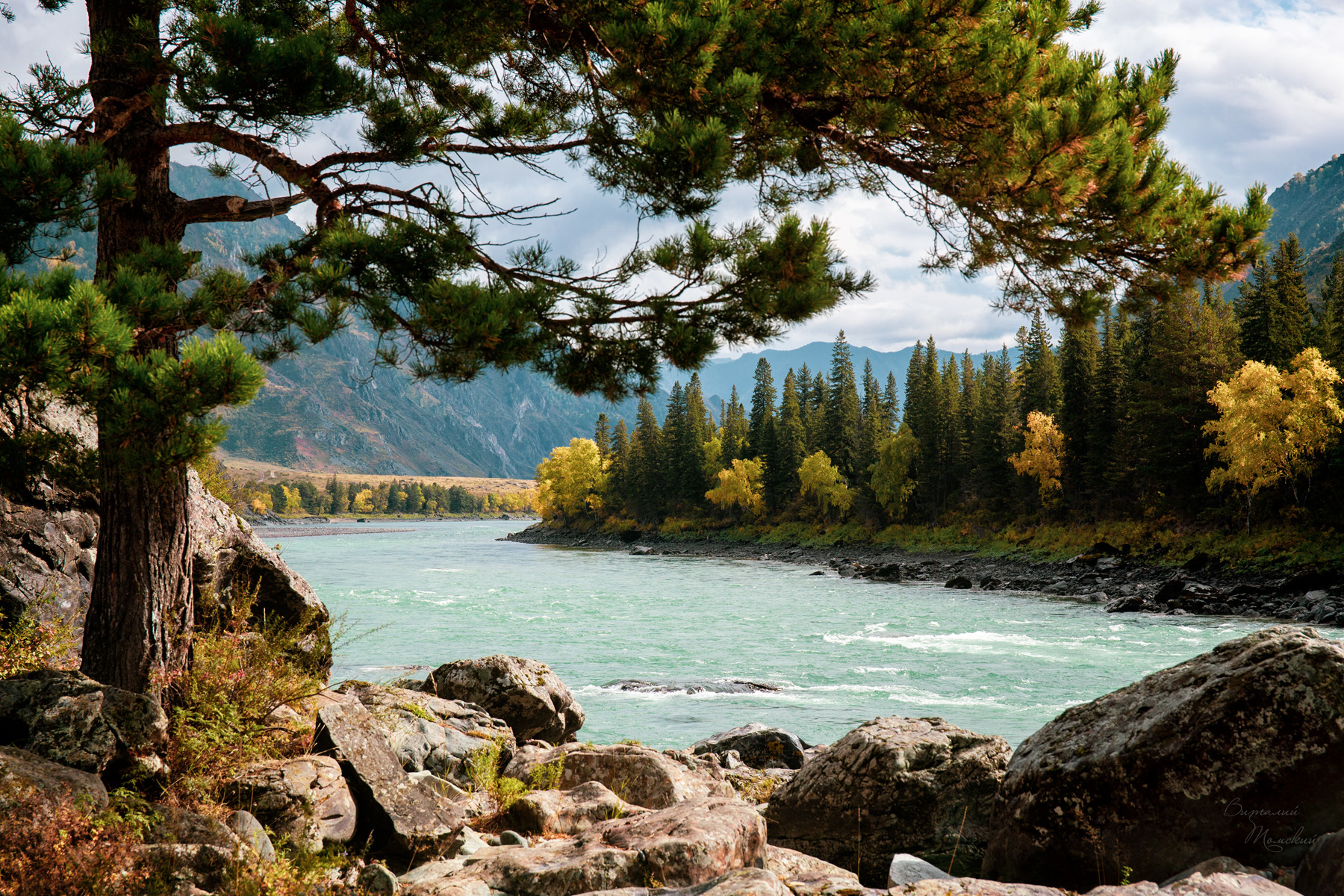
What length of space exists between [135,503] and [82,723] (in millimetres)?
1431

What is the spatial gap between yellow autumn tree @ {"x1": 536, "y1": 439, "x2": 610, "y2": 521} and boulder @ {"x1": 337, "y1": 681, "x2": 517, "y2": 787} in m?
81.5

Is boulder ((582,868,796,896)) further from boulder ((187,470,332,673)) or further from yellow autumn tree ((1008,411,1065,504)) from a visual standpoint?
yellow autumn tree ((1008,411,1065,504))

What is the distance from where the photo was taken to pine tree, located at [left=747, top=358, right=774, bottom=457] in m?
81.2

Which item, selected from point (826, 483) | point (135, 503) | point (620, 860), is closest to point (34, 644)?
point (135, 503)

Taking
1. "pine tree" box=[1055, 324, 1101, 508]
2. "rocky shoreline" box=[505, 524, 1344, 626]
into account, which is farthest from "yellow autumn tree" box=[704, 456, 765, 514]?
"pine tree" box=[1055, 324, 1101, 508]

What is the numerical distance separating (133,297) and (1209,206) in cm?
682

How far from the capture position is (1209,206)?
5410mm

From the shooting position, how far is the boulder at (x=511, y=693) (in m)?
9.30

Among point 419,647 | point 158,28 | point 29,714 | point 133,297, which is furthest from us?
point 419,647

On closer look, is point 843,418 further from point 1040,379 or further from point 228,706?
point 228,706

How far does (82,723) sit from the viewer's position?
400 cm

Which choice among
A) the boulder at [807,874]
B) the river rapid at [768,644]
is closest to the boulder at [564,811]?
the boulder at [807,874]

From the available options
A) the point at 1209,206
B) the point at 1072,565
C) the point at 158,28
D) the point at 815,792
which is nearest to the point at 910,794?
the point at 815,792

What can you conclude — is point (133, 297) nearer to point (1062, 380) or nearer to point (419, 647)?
point (419, 647)
